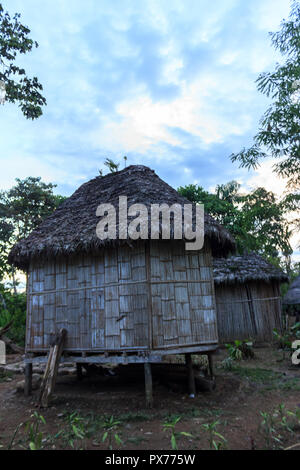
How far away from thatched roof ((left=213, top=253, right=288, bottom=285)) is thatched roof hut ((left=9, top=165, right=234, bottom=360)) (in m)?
5.03

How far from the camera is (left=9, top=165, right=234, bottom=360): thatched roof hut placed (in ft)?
21.0

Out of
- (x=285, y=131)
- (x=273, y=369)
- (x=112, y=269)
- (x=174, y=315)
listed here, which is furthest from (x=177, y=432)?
(x=285, y=131)

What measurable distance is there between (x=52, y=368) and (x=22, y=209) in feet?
40.3

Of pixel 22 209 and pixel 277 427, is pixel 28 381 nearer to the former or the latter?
pixel 277 427

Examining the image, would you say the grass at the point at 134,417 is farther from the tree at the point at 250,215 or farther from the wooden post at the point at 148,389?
the tree at the point at 250,215

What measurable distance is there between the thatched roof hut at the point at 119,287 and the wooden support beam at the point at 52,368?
272mm

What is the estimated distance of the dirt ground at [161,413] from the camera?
4422 millimetres

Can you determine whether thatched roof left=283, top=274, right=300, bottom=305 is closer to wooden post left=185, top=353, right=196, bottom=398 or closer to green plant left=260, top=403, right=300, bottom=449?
wooden post left=185, top=353, right=196, bottom=398

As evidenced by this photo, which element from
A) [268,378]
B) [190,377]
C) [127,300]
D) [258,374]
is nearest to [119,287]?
[127,300]

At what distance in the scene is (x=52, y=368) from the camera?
6516 millimetres

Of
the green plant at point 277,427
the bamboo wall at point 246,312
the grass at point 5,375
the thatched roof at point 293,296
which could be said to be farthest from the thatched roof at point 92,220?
the thatched roof at point 293,296
